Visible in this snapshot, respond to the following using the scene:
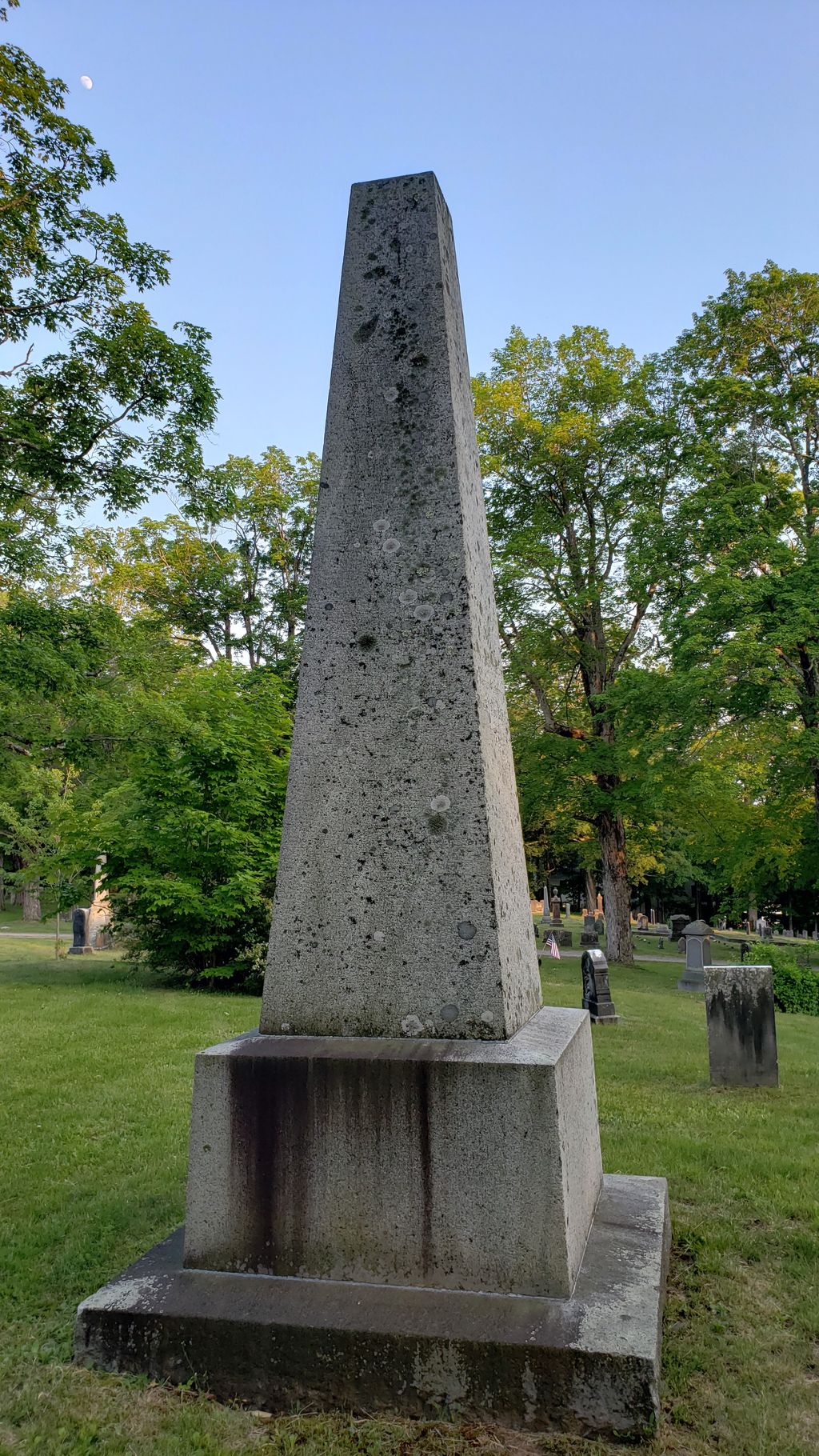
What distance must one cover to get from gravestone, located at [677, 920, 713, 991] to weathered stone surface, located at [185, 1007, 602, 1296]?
18.3 metres

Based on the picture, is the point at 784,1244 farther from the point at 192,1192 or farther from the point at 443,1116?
the point at 192,1192

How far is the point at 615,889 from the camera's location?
81.7 feet

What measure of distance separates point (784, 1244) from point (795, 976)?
14015 mm

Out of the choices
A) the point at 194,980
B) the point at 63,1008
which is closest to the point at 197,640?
the point at 194,980

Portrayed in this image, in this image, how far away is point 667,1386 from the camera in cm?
275

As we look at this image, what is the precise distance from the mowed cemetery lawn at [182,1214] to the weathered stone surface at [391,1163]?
41 cm

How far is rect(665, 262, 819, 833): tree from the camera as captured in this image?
1727 cm

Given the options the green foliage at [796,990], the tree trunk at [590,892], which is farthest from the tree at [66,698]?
the tree trunk at [590,892]

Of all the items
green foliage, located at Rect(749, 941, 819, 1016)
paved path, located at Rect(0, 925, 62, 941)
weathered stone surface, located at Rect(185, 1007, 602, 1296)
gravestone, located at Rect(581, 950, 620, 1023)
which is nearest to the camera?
weathered stone surface, located at Rect(185, 1007, 602, 1296)

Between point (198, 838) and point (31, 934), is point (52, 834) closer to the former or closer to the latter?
point (198, 838)

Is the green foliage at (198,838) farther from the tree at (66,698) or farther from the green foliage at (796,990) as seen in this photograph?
the green foliage at (796,990)

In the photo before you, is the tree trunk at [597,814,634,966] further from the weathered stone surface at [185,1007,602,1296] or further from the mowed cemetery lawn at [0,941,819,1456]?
the weathered stone surface at [185,1007,602,1296]

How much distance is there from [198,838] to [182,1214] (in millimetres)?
11149

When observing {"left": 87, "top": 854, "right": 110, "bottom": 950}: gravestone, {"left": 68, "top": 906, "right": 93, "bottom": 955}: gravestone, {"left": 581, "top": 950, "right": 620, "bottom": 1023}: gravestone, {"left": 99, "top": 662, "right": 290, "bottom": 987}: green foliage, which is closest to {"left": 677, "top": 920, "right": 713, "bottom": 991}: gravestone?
{"left": 581, "top": 950, "right": 620, "bottom": 1023}: gravestone
